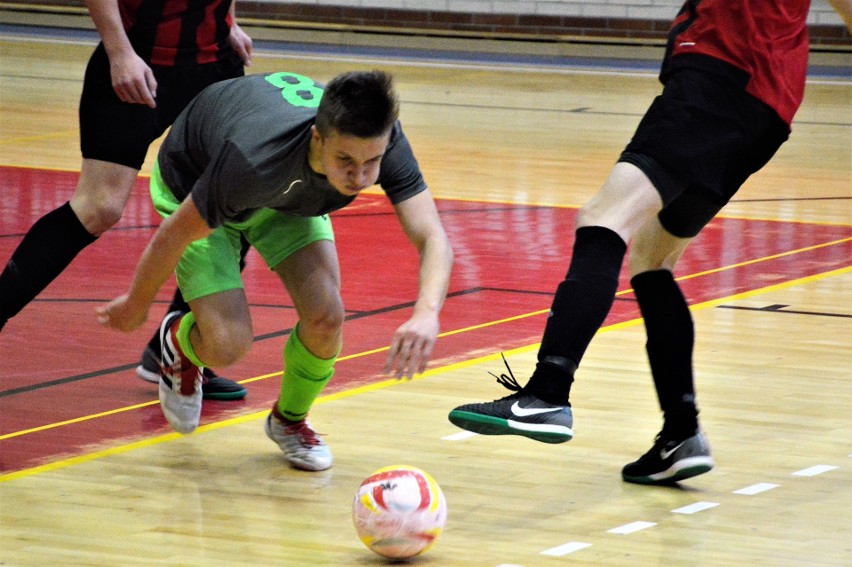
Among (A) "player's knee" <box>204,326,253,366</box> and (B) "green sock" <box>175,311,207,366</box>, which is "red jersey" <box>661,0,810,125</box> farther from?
(B) "green sock" <box>175,311,207,366</box>

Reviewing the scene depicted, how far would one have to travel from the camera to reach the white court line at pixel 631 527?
323cm

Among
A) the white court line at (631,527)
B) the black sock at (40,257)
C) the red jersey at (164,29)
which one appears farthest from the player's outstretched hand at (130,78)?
the white court line at (631,527)

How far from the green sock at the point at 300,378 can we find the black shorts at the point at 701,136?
3.08 ft

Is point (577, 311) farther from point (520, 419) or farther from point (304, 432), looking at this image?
point (304, 432)

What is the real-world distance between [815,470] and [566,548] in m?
0.86

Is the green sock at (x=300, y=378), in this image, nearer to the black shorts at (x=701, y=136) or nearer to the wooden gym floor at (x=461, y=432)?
the wooden gym floor at (x=461, y=432)

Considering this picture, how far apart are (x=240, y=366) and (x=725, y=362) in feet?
4.90

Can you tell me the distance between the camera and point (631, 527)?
10.7 feet

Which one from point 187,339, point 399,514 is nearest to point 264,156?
point 187,339

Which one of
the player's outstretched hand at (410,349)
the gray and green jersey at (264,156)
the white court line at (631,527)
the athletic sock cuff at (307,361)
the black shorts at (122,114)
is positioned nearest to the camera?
the player's outstretched hand at (410,349)

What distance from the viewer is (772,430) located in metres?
4.06

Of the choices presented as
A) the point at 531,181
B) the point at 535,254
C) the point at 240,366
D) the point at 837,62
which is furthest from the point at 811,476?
the point at 837,62

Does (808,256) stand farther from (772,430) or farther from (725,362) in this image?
(772,430)

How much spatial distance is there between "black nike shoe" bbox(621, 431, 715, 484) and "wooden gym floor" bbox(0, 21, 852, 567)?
0.16 ft
